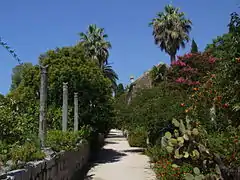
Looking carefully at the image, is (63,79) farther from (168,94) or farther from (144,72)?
(144,72)

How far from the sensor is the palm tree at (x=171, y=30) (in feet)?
115

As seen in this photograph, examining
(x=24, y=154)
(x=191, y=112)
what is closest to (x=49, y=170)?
(x=24, y=154)

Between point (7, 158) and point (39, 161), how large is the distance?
776mm

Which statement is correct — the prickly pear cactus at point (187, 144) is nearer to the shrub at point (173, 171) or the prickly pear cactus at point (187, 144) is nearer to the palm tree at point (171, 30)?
the shrub at point (173, 171)

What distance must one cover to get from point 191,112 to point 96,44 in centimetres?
3105

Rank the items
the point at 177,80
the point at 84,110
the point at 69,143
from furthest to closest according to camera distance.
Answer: the point at 177,80 → the point at 84,110 → the point at 69,143

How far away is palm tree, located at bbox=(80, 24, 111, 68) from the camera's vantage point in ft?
128

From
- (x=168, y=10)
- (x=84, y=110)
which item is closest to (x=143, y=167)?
(x=84, y=110)

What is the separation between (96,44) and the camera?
39.2 metres

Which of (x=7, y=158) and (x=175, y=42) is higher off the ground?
(x=175, y=42)

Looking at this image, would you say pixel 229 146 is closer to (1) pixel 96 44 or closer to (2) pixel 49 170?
(2) pixel 49 170

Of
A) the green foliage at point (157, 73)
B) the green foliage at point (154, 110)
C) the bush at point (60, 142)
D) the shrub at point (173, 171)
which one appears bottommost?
the shrub at point (173, 171)

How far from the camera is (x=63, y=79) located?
17.9m

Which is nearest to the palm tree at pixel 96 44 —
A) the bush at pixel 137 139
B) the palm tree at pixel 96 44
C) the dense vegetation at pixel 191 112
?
the palm tree at pixel 96 44
